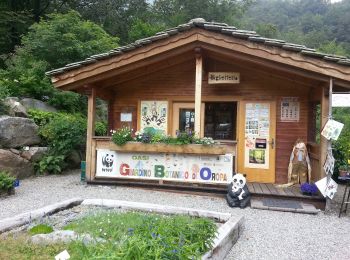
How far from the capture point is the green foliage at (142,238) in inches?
105

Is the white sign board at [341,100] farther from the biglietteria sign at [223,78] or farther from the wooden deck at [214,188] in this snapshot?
the biglietteria sign at [223,78]

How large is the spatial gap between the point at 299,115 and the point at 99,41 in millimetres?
10172

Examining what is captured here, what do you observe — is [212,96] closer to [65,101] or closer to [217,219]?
[217,219]

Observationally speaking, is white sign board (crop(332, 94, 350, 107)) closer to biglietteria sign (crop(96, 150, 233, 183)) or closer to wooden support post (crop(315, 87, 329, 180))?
wooden support post (crop(315, 87, 329, 180))

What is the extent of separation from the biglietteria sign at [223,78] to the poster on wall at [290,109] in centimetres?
132

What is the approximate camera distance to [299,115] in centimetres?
813

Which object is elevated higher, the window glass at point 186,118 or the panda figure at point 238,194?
the window glass at point 186,118

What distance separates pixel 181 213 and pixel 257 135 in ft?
13.4

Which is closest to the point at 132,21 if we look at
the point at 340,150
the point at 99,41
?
the point at 99,41

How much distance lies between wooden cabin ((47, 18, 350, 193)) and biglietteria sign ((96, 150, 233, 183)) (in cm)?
2

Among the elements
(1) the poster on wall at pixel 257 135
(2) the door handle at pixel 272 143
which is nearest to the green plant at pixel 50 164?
(1) the poster on wall at pixel 257 135

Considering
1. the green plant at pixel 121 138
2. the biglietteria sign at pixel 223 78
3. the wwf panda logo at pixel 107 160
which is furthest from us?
the biglietteria sign at pixel 223 78

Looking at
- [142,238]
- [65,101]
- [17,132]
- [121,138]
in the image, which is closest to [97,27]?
[65,101]

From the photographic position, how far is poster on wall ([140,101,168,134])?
891 cm
